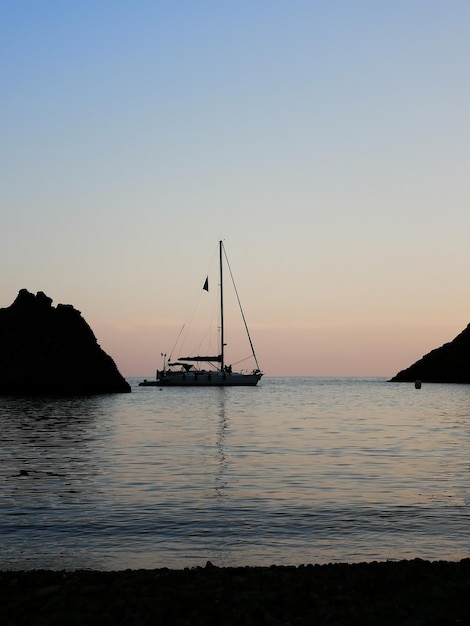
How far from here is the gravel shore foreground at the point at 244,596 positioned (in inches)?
432

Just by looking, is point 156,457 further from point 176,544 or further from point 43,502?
point 176,544

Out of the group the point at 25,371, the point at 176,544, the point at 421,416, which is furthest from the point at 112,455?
the point at 25,371

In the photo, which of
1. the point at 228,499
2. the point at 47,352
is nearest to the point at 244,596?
the point at 228,499

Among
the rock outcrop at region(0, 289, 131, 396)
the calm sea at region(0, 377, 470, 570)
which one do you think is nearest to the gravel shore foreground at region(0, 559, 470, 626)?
the calm sea at region(0, 377, 470, 570)

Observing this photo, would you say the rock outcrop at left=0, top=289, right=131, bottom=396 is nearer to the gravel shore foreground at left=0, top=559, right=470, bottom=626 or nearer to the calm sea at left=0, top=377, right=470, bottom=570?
the calm sea at left=0, top=377, right=470, bottom=570

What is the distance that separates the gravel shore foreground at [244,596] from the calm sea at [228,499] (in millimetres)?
2881

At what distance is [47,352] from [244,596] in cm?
13252

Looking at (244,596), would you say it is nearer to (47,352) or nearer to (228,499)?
(228,499)

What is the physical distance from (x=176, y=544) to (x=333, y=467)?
695 inches

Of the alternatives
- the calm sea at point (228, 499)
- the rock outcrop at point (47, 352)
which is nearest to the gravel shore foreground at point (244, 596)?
the calm sea at point (228, 499)

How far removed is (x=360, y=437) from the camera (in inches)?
2062

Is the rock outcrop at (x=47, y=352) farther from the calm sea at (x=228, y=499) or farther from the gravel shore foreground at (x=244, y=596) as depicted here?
the gravel shore foreground at (x=244, y=596)

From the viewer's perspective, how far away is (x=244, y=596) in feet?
39.0

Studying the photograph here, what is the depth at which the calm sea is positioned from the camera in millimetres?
17438
